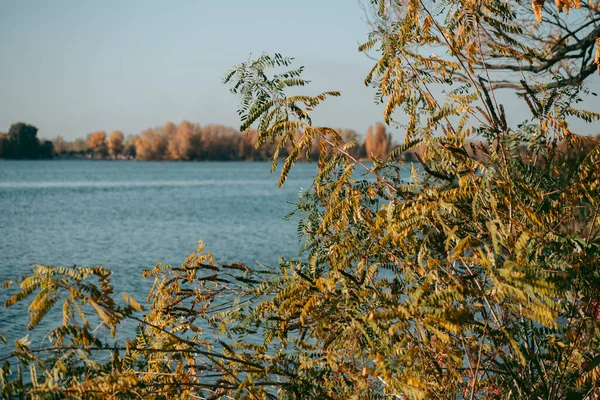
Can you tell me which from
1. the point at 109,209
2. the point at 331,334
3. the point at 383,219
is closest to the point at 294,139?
the point at 383,219

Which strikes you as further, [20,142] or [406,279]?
[20,142]

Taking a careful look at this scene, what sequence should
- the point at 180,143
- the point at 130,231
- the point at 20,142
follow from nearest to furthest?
1. the point at 130,231
2. the point at 20,142
3. the point at 180,143

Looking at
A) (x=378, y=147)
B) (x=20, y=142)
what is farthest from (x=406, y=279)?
(x=20, y=142)

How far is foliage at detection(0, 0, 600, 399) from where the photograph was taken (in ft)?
9.15

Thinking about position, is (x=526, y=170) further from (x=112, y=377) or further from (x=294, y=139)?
(x=112, y=377)

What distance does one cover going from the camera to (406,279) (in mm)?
3648

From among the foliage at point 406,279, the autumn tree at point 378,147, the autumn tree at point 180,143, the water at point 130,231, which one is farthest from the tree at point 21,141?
the foliage at point 406,279

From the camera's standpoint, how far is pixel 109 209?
54469 millimetres

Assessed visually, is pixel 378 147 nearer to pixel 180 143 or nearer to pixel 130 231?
pixel 130 231

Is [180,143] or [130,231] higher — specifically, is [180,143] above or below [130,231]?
above

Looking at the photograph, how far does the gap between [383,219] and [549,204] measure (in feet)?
3.52

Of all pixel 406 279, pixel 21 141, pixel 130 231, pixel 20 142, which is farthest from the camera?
pixel 21 141

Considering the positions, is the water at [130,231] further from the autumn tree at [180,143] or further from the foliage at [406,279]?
the autumn tree at [180,143]

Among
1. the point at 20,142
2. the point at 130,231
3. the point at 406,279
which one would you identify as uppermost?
the point at 20,142
